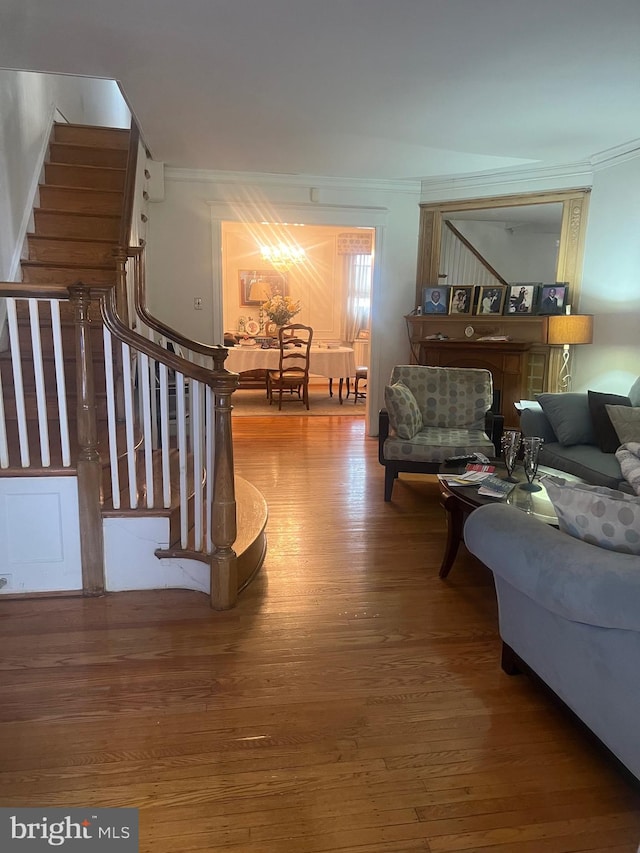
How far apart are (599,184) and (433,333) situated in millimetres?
2030

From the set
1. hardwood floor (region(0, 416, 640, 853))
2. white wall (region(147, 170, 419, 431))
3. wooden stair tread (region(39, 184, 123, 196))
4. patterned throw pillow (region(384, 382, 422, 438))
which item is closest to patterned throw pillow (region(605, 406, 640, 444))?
patterned throw pillow (region(384, 382, 422, 438))

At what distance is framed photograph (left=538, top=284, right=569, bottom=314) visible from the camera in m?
5.23

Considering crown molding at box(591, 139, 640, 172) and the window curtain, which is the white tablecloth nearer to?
the window curtain

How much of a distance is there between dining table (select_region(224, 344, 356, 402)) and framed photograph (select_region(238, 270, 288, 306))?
1.84 meters

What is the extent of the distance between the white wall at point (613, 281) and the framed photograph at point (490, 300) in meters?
0.79

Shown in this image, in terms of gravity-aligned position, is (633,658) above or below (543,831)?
above

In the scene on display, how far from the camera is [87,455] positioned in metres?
2.50

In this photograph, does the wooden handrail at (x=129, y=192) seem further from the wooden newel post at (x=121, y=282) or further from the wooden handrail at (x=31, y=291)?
the wooden handrail at (x=31, y=291)

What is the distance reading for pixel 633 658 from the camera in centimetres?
142

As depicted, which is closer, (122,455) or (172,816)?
(172,816)

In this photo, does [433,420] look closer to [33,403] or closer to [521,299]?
[521,299]

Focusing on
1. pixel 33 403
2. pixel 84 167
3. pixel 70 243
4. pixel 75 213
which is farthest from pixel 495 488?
pixel 84 167

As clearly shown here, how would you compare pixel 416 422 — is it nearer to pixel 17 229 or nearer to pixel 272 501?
pixel 272 501

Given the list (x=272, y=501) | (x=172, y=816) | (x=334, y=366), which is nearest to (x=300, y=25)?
(x=272, y=501)
